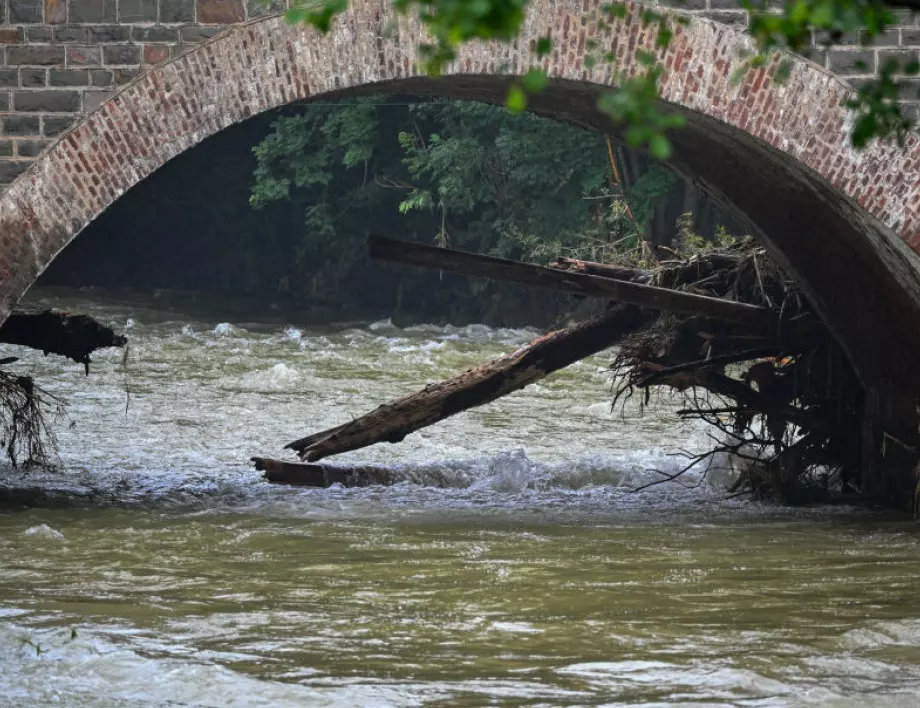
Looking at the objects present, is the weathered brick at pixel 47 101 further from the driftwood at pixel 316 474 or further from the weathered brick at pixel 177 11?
the driftwood at pixel 316 474

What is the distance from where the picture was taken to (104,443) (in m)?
13.5

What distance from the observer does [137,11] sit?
8.43 metres

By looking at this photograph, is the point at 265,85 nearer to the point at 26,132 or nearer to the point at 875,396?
the point at 26,132

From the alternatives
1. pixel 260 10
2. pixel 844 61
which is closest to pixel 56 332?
pixel 260 10

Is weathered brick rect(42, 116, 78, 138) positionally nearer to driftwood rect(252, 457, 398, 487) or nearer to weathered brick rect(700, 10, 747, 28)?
driftwood rect(252, 457, 398, 487)

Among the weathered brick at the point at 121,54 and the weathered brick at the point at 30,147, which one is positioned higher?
the weathered brick at the point at 121,54

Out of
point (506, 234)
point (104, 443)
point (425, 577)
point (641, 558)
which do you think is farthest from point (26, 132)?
point (506, 234)

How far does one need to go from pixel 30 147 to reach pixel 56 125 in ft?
0.62

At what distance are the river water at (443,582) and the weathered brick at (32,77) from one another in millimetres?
2583

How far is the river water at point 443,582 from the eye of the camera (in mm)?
5922

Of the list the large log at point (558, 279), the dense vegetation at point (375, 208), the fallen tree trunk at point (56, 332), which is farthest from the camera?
the dense vegetation at point (375, 208)

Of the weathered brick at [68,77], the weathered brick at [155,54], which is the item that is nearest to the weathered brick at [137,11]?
the weathered brick at [155,54]

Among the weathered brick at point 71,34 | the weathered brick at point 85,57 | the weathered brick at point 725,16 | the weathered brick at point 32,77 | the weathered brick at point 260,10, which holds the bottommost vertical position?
the weathered brick at point 32,77

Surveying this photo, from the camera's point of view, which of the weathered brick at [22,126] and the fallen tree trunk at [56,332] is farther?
the fallen tree trunk at [56,332]
